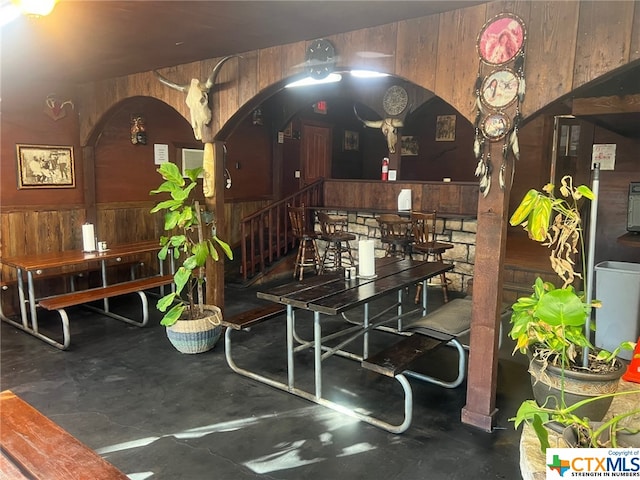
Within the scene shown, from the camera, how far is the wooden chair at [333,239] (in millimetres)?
6219

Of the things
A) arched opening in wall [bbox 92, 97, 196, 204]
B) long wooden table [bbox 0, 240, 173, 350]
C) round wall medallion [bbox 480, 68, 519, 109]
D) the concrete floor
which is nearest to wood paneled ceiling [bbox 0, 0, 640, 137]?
round wall medallion [bbox 480, 68, 519, 109]

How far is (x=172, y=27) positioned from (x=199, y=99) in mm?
955

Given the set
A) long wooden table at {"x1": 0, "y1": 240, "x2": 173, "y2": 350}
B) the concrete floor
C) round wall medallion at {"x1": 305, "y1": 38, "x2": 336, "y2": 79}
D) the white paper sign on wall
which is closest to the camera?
the concrete floor

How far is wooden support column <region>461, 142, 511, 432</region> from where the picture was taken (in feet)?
8.55

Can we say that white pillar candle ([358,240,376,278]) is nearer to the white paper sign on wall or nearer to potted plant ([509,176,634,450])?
potted plant ([509,176,634,450])

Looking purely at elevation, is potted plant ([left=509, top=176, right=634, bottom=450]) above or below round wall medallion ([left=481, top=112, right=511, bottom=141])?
below

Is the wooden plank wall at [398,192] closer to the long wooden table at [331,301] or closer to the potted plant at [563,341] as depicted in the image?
the long wooden table at [331,301]

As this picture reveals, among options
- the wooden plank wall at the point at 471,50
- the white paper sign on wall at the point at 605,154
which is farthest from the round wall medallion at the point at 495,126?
the white paper sign on wall at the point at 605,154

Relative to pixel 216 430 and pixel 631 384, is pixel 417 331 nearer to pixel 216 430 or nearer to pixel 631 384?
pixel 631 384

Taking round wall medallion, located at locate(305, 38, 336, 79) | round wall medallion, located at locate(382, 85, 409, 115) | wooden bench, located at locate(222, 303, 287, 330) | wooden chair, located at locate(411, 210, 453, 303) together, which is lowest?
wooden bench, located at locate(222, 303, 287, 330)

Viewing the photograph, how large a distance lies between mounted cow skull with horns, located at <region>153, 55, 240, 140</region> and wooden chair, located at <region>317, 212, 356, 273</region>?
2.49 metres

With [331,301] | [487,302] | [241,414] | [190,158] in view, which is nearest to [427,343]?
[487,302]

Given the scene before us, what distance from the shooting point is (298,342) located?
412cm

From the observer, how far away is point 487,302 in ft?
8.84
